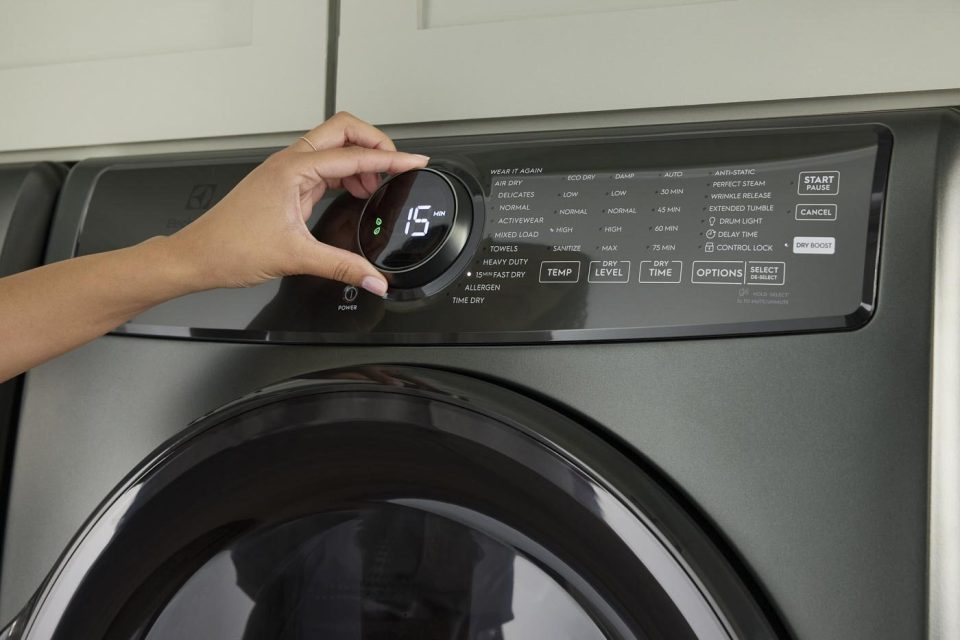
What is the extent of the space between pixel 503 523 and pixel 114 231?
0.39 metres

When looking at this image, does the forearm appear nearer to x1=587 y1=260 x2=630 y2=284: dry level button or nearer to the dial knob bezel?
the dial knob bezel

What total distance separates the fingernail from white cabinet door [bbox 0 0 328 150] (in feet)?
0.73

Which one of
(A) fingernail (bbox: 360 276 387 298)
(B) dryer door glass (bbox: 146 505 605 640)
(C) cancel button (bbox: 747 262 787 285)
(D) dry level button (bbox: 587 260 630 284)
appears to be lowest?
(B) dryer door glass (bbox: 146 505 605 640)

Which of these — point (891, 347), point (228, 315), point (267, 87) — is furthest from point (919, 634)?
point (267, 87)

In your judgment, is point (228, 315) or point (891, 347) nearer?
point (891, 347)

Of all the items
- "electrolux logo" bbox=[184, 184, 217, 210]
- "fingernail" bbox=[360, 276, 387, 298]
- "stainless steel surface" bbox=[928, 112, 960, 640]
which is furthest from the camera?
"electrolux logo" bbox=[184, 184, 217, 210]

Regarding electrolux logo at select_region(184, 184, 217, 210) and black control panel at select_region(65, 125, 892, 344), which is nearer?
black control panel at select_region(65, 125, 892, 344)

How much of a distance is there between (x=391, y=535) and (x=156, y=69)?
46cm

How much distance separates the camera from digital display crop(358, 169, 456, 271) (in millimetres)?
555

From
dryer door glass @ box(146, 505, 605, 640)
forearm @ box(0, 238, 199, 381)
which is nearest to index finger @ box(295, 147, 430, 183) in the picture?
forearm @ box(0, 238, 199, 381)

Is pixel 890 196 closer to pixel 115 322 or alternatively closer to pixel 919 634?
pixel 919 634

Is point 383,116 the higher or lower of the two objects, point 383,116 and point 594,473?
the higher

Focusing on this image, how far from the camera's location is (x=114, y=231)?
68 centimetres

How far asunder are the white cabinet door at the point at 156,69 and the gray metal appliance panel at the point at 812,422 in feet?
1.02
